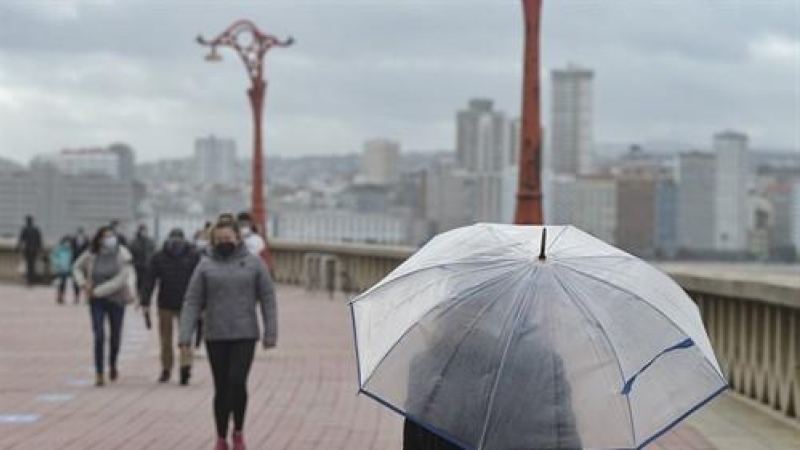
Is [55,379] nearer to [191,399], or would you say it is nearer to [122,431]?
[191,399]

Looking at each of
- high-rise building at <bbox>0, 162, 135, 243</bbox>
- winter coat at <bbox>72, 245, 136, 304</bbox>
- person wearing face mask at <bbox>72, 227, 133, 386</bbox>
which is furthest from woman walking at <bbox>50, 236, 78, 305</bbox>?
high-rise building at <bbox>0, 162, 135, 243</bbox>

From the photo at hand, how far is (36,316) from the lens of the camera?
2698 cm

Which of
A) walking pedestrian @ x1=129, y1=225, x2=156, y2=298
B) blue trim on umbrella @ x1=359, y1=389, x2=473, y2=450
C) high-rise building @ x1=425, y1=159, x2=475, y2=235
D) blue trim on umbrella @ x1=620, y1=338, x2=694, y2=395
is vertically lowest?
high-rise building @ x1=425, y1=159, x2=475, y2=235

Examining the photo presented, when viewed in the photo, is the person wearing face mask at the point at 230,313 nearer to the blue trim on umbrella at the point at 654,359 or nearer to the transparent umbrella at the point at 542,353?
the transparent umbrella at the point at 542,353

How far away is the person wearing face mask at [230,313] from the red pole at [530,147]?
6.99 metres

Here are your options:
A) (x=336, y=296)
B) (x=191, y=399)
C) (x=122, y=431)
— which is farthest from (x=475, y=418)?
(x=336, y=296)

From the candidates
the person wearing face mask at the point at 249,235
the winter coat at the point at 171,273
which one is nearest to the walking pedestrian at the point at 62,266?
the person wearing face mask at the point at 249,235

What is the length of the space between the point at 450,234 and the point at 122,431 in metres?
5.93

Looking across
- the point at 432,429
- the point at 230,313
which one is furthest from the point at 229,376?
the point at 432,429

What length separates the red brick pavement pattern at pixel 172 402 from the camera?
11.2 meters

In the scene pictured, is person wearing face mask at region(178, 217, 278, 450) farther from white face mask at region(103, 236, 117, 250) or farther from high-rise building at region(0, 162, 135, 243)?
high-rise building at region(0, 162, 135, 243)

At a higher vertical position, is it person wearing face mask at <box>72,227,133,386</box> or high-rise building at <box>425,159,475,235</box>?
person wearing face mask at <box>72,227,133,386</box>

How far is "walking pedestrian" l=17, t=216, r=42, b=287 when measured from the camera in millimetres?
35469

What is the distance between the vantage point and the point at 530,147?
56.0 feet
